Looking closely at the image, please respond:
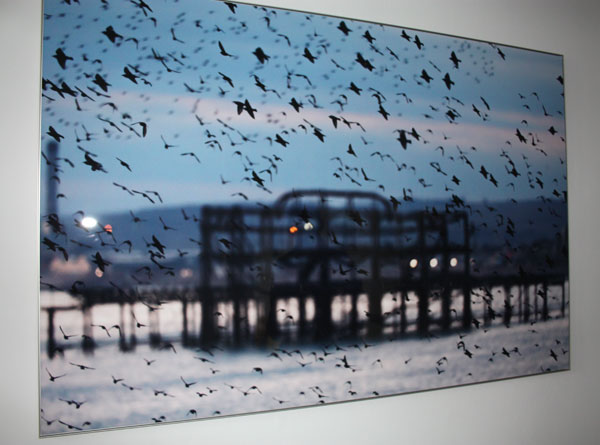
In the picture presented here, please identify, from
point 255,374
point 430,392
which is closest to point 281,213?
point 255,374

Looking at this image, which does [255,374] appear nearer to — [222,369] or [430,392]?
[222,369]

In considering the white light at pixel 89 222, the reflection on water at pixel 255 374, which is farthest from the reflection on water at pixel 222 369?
the white light at pixel 89 222

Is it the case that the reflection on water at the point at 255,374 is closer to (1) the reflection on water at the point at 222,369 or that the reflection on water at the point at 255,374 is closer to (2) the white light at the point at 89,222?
(1) the reflection on water at the point at 222,369

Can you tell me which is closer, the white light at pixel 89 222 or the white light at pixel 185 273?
the white light at pixel 89 222

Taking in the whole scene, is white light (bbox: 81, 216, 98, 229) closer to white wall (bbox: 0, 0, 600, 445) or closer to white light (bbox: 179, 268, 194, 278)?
white wall (bbox: 0, 0, 600, 445)

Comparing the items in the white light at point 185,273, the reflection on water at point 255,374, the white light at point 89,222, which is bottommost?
the reflection on water at point 255,374
